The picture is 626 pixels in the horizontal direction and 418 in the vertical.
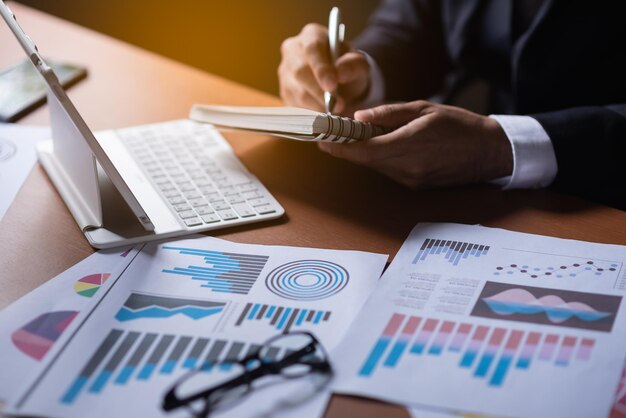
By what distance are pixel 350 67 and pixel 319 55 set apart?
0.22 ft

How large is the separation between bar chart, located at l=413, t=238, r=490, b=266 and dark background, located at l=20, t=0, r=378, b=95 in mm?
1809

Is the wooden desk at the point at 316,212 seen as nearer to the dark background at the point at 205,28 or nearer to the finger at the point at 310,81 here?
the finger at the point at 310,81

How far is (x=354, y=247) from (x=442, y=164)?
0.20 metres

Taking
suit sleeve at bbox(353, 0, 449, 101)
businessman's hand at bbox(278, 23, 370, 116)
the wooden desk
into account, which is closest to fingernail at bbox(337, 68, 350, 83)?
businessman's hand at bbox(278, 23, 370, 116)

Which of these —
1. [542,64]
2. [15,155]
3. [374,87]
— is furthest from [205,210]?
[542,64]

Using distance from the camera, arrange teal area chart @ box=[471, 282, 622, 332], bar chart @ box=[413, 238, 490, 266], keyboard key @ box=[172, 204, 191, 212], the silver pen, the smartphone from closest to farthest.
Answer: teal area chart @ box=[471, 282, 622, 332] < bar chart @ box=[413, 238, 490, 266] < keyboard key @ box=[172, 204, 191, 212] < the silver pen < the smartphone

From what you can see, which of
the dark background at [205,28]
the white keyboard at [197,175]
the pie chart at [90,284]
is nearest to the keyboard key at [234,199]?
the white keyboard at [197,175]

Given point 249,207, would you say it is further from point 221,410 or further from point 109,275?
point 221,410

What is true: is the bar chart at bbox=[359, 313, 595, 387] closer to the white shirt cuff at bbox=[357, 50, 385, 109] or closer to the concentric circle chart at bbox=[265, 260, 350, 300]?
the concentric circle chart at bbox=[265, 260, 350, 300]

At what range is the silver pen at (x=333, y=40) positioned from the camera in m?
1.17

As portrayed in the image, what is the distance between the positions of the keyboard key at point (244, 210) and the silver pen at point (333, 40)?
247mm

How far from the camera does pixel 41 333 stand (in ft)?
2.46

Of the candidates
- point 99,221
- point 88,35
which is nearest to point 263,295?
point 99,221

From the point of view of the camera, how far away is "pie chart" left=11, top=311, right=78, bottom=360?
73cm
